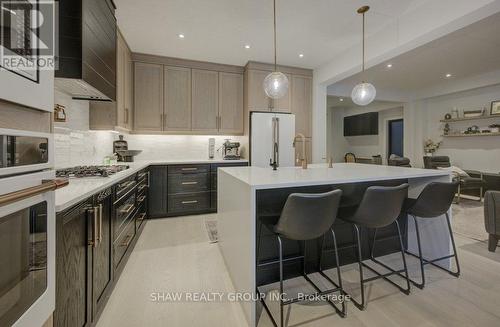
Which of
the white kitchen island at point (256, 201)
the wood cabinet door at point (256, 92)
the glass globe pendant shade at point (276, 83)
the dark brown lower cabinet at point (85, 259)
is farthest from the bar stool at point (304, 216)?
the wood cabinet door at point (256, 92)

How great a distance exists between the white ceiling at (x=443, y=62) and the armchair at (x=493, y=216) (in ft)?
6.11

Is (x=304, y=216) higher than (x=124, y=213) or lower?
higher

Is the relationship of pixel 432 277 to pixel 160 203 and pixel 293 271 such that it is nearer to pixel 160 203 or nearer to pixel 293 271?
pixel 293 271

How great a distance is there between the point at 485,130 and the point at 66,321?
25.0ft

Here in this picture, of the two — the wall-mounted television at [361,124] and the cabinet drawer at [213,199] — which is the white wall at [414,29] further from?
the wall-mounted television at [361,124]

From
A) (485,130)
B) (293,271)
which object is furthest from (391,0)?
(485,130)

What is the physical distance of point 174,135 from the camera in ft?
14.1

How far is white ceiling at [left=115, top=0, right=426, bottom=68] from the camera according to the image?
2.54 m

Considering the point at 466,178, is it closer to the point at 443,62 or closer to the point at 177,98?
the point at 443,62

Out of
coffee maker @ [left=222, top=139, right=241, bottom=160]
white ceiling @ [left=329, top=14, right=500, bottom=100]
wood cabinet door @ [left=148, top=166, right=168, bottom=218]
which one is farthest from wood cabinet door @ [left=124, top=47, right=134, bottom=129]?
white ceiling @ [left=329, top=14, right=500, bottom=100]

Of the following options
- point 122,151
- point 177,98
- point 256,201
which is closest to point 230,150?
point 177,98

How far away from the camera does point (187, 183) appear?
12.4ft

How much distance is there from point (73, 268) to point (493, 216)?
3687mm

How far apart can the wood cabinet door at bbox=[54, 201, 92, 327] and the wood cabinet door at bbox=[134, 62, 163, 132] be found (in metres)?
A: 2.75
